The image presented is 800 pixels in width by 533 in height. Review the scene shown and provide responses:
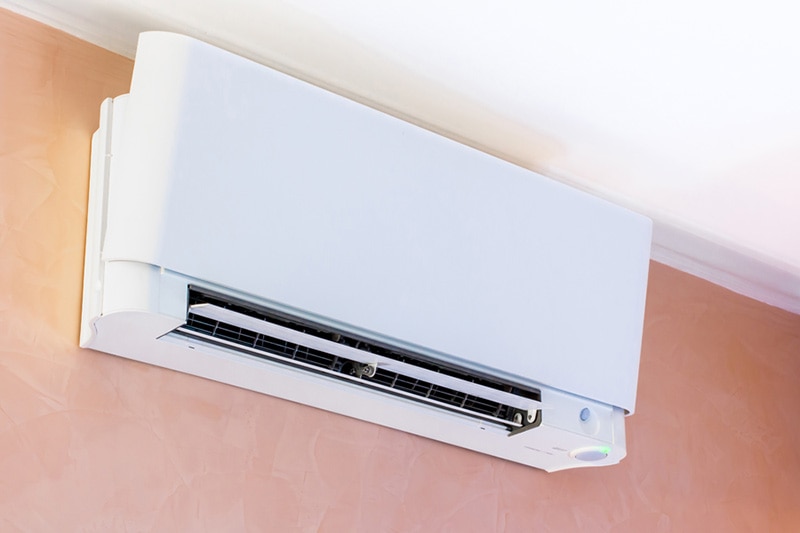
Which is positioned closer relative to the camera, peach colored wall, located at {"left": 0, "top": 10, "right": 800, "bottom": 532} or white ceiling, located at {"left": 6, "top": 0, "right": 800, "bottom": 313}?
peach colored wall, located at {"left": 0, "top": 10, "right": 800, "bottom": 532}

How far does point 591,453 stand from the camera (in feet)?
6.60

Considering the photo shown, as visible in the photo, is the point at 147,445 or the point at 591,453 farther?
the point at 591,453

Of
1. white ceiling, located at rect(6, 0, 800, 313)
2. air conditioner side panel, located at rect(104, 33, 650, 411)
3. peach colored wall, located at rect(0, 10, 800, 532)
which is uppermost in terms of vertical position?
white ceiling, located at rect(6, 0, 800, 313)

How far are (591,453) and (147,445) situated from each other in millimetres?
873

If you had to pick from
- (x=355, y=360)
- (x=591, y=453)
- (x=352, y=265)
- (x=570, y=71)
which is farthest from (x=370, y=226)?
(x=591, y=453)

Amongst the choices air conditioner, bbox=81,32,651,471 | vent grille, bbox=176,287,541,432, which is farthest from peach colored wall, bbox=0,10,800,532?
vent grille, bbox=176,287,541,432

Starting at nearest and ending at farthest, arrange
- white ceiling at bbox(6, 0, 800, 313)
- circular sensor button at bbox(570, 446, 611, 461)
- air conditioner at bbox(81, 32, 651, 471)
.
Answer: air conditioner at bbox(81, 32, 651, 471)
white ceiling at bbox(6, 0, 800, 313)
circular sensor button at bbox(570, 446, 611, 461)

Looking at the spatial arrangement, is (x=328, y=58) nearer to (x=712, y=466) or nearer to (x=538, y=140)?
(x=538, y=140)

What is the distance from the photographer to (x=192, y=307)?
5.33 ft

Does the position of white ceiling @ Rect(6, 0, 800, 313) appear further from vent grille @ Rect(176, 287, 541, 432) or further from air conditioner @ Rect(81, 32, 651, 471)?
vent grille @ Rect(176, 287, 541, 432)

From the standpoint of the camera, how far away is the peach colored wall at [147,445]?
1703 millimetres

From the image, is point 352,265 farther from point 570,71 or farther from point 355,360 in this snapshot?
point 570,71

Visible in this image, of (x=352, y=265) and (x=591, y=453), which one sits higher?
(x=352, y=265)

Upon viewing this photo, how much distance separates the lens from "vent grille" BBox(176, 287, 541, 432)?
1683 mm
